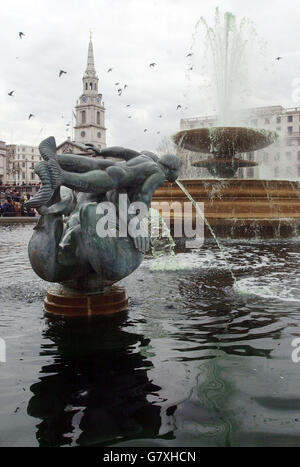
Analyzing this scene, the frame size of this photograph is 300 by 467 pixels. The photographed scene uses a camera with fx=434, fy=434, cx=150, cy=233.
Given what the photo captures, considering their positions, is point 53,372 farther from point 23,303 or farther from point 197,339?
point 23,303

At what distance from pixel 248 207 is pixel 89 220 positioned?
776cm

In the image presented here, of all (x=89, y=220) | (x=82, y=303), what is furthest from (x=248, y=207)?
(x=89, y=220)

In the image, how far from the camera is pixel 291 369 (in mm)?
2857

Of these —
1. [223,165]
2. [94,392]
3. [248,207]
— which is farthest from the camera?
[223,165]

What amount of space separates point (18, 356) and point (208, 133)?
1101cm

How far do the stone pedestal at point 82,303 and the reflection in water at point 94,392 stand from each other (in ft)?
1.42

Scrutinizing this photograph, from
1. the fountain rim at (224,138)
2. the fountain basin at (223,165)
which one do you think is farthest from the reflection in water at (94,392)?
the fountain basin at (223,165)

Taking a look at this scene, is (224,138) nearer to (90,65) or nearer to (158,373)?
(158,373)

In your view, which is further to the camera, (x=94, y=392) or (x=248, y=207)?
(x=248, y=207)

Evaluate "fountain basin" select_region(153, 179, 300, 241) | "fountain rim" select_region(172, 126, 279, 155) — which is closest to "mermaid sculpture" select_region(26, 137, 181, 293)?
"fountain basin" select_region(153, 179, 300, 241)

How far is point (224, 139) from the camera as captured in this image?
13.4 metres

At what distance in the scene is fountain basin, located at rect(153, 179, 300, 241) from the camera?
10.7 meters

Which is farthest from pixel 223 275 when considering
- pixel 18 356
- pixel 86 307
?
pixel 18 356

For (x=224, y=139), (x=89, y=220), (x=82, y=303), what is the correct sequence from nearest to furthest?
(x=89, y=220), (x=82, y=303), (x=224, y=139)
